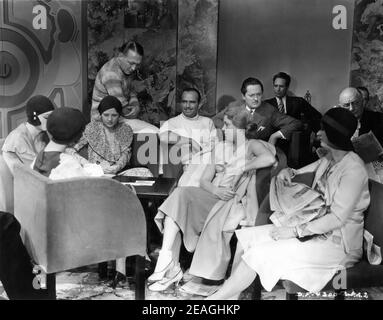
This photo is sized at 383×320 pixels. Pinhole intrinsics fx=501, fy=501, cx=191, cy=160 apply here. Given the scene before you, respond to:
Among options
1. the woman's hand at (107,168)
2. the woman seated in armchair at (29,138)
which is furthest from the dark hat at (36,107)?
the woman's hand at (107,168)

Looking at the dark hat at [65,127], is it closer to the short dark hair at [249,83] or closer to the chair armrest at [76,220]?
the chair armrest at [76,220]

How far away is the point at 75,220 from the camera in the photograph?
8.76 ft

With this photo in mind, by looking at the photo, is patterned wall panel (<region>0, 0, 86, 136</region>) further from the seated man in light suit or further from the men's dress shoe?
the men's dress shoe

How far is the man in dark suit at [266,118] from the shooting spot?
333cm

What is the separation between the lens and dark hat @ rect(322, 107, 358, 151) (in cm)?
282

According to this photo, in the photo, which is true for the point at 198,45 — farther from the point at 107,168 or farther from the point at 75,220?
the point at 75,220

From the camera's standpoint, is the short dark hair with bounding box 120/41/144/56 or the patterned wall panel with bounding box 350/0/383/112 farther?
the short dark hair with bounding box 120/41/144/56

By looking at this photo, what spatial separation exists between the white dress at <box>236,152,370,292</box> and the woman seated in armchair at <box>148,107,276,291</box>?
39cm

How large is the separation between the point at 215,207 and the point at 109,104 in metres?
1.08

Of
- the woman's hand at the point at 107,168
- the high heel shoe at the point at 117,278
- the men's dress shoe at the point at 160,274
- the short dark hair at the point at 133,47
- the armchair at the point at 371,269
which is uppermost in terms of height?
the short dark hair at the point at 133,47

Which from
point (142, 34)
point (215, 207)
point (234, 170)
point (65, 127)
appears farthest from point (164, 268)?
point (142, 34)

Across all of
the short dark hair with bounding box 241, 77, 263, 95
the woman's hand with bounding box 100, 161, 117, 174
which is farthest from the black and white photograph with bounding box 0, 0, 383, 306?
the woman's hand with bounding box 100, 161, 117, 174

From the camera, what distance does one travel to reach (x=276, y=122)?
3.36m
